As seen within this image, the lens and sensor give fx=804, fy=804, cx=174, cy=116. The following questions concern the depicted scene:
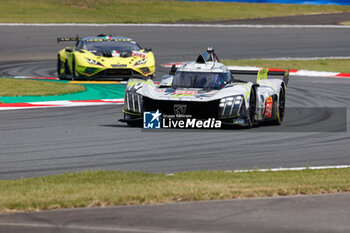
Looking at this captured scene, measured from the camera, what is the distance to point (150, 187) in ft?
27.2

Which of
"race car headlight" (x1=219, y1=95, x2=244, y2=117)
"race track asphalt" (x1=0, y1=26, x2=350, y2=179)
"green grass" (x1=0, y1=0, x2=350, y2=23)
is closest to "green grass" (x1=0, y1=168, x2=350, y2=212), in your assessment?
"race track asphalt" (x1=0, y1=26, x2=350, y2=179)

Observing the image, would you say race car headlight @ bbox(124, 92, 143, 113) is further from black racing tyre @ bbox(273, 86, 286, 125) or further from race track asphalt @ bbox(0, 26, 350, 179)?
black racing tyre @ bbox(273, 86, 286, 125)

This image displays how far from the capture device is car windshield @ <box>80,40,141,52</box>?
23.0 m

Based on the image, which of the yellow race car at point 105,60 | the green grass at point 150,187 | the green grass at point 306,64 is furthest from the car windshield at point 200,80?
the green grass at point 306,64

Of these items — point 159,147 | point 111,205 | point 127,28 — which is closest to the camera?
point 111,205

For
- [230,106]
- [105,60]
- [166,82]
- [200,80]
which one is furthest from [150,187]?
[105,60]

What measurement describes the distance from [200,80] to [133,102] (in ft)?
4.34

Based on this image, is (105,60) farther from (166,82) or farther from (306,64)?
(306,64)

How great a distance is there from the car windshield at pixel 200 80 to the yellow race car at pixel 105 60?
7840 millimetres

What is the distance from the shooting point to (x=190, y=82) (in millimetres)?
14234

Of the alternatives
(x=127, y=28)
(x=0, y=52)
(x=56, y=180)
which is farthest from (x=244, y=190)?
(x=127, y=28)

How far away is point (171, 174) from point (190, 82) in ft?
16.1

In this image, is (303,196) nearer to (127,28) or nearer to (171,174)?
(171,174)

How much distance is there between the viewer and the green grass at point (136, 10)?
154 ft
